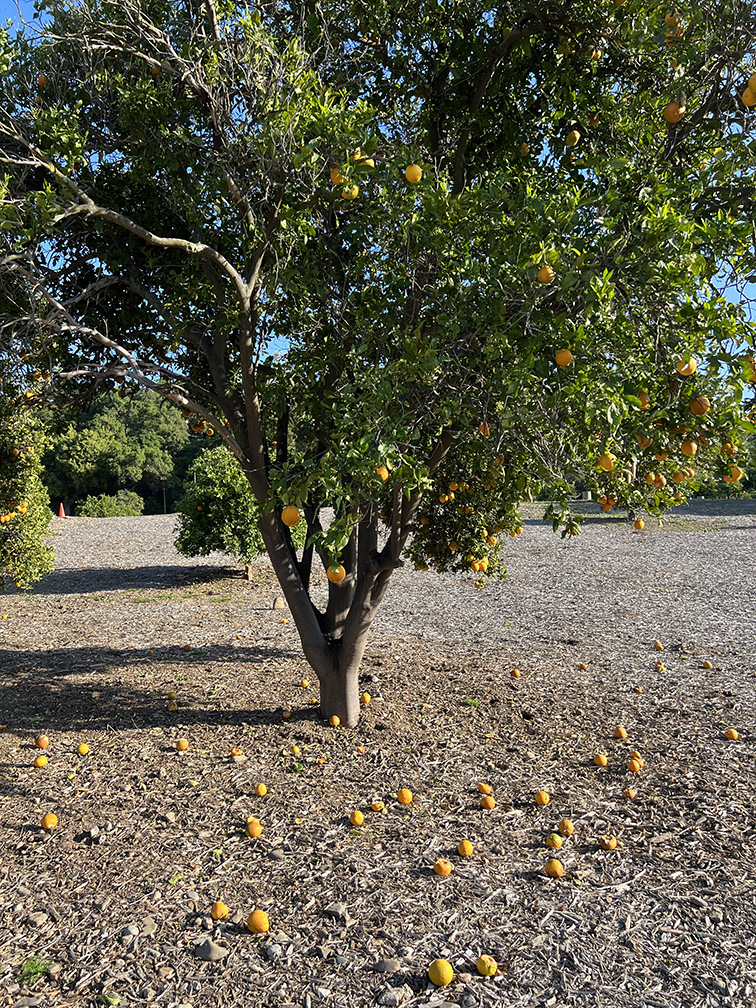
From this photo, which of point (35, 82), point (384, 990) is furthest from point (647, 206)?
point (35, 82)

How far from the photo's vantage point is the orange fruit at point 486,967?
2596 millimetres

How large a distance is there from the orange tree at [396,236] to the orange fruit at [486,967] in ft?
5.63

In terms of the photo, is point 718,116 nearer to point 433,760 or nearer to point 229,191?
point 229,191

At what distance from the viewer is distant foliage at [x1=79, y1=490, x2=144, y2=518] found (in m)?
28.1

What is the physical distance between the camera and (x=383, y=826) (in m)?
3.66

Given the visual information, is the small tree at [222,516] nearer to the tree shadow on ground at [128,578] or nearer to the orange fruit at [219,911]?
the tree shadow on ground at [128,578]

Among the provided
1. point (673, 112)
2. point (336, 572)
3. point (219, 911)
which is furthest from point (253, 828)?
point (673, 112)

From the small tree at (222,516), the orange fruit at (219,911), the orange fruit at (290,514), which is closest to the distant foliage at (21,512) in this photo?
the orange fruit at (290,514)

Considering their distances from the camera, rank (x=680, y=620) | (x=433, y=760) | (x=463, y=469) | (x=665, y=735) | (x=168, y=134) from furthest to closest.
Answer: (x=680, y=620), (x=463, y=469), (x=665, y=735), (x=433, y=760), (x=168, y=134)

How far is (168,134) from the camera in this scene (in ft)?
12.1

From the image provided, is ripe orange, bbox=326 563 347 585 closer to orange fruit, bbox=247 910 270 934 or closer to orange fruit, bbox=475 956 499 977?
orange fruit, bbox=247 910 270 934

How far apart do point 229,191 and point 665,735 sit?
4545 mm

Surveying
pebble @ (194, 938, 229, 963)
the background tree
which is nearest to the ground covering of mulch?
pebble @ (194, 938, 229, 963)

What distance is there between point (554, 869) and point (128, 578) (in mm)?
10687
